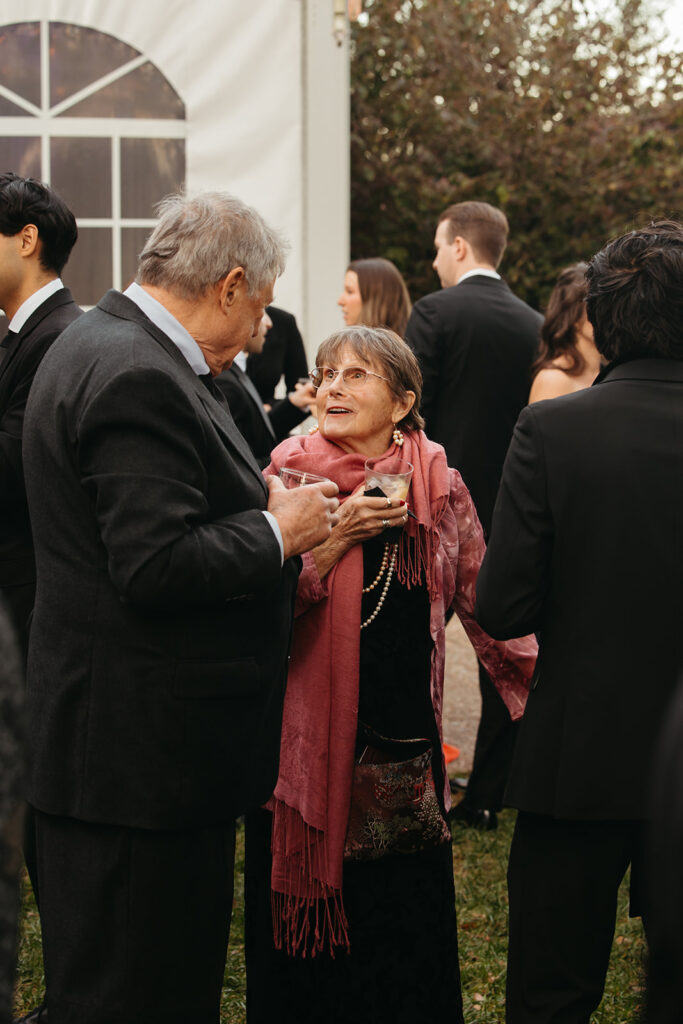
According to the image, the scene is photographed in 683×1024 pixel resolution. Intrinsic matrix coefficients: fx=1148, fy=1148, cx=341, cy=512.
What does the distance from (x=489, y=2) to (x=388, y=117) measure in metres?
1.68

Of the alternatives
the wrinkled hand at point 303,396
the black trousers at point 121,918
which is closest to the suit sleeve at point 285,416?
the wrinkled hand at point 303,396

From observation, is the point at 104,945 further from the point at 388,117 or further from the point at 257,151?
the point at 388,117

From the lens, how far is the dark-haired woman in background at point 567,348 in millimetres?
4523

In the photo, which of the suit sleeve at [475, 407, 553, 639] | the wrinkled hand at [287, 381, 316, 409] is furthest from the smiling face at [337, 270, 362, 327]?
the suit sleeve at [475, 407, 553, 639]

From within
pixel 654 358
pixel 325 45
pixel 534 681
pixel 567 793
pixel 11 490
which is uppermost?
pixel 325 45

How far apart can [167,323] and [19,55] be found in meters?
4.49

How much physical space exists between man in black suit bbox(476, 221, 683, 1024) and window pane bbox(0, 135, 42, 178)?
14.4 feet

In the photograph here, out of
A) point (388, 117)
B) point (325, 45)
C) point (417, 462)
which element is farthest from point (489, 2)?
point (417, 462)

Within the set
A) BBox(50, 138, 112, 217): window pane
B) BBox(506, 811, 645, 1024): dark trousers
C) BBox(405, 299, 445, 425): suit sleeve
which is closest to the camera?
BBox(506, 811, 645, 1024): dark trousers

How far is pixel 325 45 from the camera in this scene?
6105mm

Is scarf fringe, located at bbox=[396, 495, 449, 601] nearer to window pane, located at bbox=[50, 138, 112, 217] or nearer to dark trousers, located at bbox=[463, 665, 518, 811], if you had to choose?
dark trousers, located at bbox=[463, 665, 518, 811]

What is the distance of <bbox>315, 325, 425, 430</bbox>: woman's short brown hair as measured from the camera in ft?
9.87

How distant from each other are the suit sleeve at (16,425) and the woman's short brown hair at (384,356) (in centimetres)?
76

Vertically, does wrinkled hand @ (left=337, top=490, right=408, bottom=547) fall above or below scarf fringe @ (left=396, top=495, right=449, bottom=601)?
above
